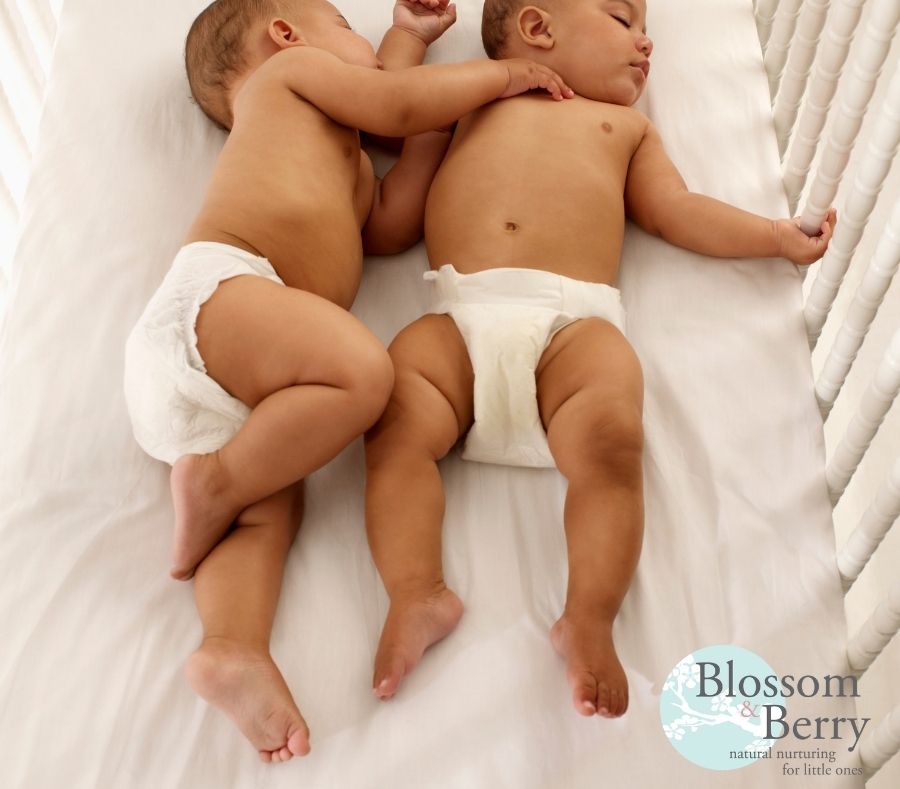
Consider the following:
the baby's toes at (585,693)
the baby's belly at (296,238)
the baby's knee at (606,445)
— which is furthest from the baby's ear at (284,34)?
the baby's toes at (585,693)

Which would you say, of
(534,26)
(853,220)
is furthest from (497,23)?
(853,220)

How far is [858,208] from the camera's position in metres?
1.10

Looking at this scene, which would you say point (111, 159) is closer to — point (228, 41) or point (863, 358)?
point (228, 41)

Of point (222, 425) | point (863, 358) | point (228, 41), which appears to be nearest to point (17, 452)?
point (222, 425)

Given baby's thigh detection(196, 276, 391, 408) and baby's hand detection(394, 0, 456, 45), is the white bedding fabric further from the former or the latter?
baby's hand detection(394, 0, 456, 45)

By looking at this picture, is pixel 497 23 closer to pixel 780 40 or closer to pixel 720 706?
pixel 780 40

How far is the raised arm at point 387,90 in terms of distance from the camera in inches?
48.8

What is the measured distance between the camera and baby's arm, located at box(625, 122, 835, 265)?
1259mm

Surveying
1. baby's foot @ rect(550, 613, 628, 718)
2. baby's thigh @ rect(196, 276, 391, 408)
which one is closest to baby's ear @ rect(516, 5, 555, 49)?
baby's thigh @ rect(196, 276, 391, 408)

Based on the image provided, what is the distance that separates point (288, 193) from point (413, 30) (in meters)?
0.43

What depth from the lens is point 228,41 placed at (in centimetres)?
135

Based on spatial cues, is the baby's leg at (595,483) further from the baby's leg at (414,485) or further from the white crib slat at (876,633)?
the white crib slat at (876,633)

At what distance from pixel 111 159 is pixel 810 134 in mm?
891

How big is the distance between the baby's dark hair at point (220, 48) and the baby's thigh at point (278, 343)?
1.31ft
